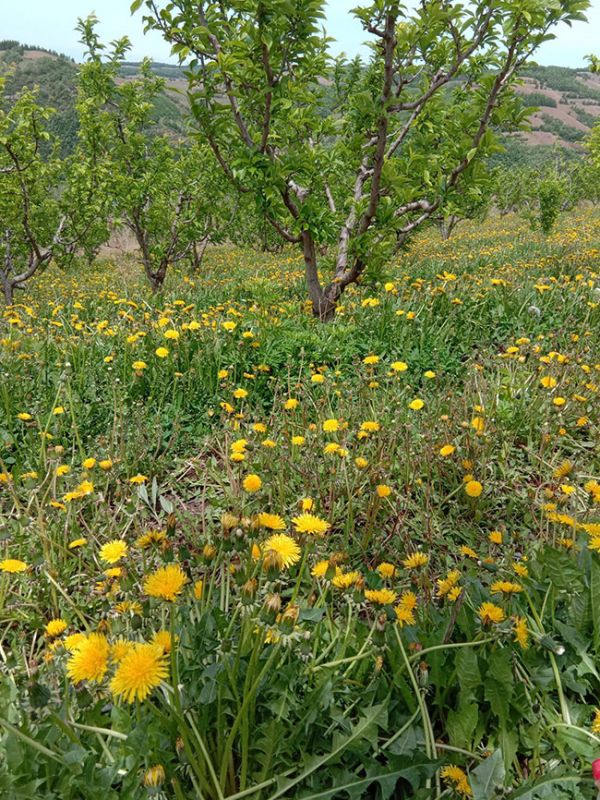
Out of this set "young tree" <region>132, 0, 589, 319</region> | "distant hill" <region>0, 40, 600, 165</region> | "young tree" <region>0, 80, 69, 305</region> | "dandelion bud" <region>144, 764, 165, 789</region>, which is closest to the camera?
"dandelion bud" <region>144, 764, 165, 789</region>

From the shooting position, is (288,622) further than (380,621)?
No

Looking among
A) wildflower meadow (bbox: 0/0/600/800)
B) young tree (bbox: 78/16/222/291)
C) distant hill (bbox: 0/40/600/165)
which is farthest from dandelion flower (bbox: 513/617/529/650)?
distant hill (bbox: 0/40/600/165)

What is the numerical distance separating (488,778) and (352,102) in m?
4.52

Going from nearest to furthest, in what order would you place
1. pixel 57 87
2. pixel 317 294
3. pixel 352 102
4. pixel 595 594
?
pixel 595 594 → pixel 352 102 → pixel 317 294 → pixel 57 87

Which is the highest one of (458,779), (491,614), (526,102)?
(526,102)

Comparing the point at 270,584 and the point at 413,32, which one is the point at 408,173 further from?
the point at 270,584

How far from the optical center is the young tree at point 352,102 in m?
3.33

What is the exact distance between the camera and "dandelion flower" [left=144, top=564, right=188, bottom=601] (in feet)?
3.59

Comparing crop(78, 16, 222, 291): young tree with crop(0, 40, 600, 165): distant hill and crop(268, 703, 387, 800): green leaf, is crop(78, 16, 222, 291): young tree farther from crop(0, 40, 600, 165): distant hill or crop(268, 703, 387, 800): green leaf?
crop(0, 40, 600, 165): distant hill

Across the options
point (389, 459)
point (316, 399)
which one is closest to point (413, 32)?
point (316, 399)

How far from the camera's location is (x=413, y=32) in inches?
142

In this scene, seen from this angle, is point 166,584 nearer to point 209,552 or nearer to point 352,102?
point 209,552

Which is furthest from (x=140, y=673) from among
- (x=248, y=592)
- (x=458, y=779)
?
(x=458, y=779)

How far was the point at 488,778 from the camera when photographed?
3.79 ft
